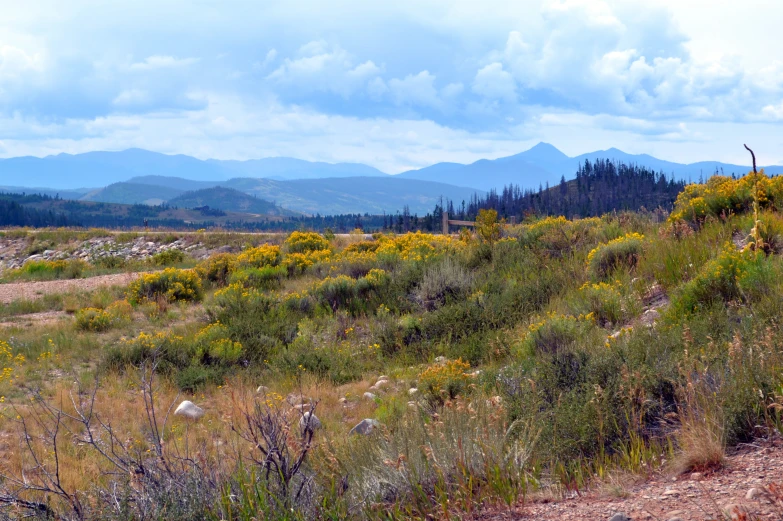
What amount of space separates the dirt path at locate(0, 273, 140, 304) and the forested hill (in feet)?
191

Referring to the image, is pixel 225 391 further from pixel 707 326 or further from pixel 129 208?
pixel 129 208

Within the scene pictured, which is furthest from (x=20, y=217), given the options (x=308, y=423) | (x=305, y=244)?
(x=308, y=423)

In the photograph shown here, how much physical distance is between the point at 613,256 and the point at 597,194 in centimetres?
8764

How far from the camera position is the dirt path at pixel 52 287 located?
15034 millimetres

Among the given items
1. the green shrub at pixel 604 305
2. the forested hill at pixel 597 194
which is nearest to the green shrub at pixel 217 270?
the green shrub at pixel 604 305

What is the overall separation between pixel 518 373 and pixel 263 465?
2.78 meters

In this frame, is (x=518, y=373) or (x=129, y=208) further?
(x=129, y=208)

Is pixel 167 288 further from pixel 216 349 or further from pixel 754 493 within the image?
pixel 754 493

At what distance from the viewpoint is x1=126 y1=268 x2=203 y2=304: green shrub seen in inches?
530

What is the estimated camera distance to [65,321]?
→ 11336mm

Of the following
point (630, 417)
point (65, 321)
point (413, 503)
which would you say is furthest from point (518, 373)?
point (65, 321)

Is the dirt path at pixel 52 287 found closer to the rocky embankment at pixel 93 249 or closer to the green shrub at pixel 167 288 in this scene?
the green shrub at pixel 167 288

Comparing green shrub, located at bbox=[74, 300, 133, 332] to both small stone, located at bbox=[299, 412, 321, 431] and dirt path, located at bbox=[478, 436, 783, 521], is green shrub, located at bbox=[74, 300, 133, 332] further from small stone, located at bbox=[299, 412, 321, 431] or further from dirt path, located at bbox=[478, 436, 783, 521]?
dirt path, located at bbox=[478, 436, 783, 521]

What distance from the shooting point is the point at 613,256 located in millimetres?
9320
